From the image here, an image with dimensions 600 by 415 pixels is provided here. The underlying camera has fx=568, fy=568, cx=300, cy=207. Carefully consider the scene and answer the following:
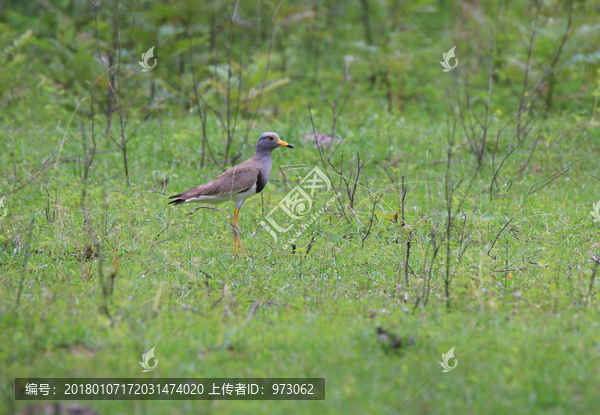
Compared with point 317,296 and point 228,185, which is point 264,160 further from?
point 317,296

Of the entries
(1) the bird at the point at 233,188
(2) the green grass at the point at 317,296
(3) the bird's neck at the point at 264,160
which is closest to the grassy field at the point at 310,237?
(2) the green grass at the point at 317,296

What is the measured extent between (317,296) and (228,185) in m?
1.96

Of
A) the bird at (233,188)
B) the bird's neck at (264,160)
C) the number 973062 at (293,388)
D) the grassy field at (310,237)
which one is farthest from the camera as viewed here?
the bird's neck at (264,160)

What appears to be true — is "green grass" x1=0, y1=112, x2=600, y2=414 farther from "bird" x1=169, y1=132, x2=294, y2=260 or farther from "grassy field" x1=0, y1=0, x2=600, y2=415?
"bird" x1=169, y1=132, x2=294, y2=260

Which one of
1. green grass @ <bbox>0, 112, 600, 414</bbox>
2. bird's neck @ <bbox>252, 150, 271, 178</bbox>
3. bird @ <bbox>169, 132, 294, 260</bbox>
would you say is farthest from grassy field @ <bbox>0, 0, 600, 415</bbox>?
bird's neck @ <bbox>252, 150, 271, 178</bbox>

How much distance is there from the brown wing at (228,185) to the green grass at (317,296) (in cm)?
53

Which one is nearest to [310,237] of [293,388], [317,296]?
[317,296]

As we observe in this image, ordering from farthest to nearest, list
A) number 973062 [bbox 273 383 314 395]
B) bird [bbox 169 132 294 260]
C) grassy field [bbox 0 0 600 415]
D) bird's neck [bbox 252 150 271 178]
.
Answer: bird's neck [bbox 252 150 271 178] → bird [bbox 169 132 294 260] → grassy field [bbox 0 0 600 415] → number 973062 [bbox 273 383 314 395]

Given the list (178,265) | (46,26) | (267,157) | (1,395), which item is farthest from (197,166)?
(46,26)

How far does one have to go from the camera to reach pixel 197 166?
9.27 meters

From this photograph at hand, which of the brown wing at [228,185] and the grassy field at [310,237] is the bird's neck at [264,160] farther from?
the grassy field at [310,237]

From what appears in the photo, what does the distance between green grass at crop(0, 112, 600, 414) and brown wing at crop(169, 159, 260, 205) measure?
1.72 feet

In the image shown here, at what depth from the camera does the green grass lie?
3.80 m

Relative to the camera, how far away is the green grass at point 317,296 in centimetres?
380
